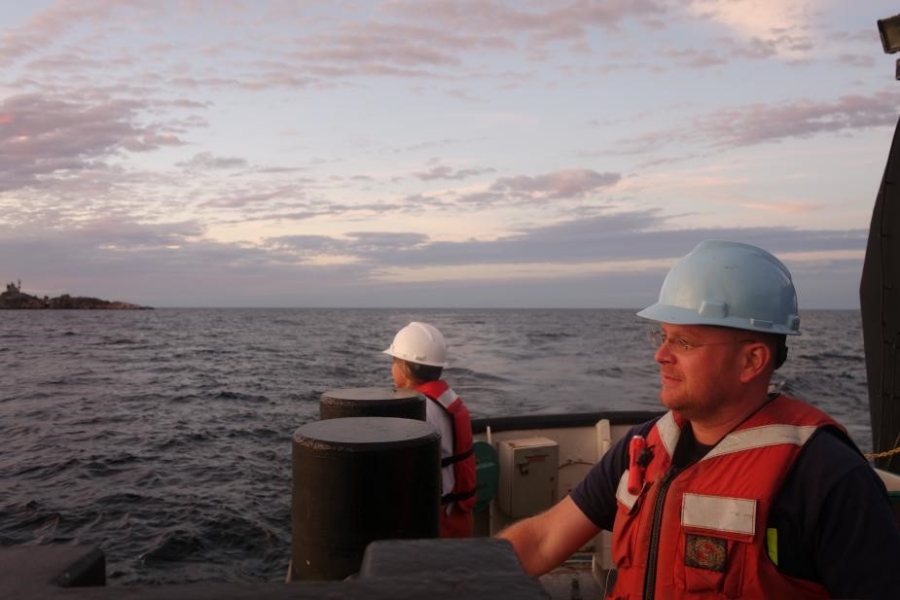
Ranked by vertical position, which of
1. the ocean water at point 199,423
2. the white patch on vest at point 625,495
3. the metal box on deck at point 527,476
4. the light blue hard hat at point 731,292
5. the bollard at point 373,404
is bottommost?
the ocean water at point 199,423

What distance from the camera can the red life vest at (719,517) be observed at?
2295 mm

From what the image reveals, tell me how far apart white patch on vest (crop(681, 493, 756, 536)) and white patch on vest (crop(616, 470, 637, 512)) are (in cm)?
24

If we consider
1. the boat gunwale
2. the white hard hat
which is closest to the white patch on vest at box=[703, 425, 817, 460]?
the white hard hat

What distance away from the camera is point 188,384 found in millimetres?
33281

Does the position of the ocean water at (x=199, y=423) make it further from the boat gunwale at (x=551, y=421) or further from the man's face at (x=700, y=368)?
the boat gunwale at (x=551, y=421)

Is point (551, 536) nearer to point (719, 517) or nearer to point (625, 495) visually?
Answer: point (625, 495)

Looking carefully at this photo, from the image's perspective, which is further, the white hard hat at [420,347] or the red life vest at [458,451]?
the white hard hat at [420,347]

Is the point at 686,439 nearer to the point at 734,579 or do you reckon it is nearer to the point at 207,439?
the point at 734,579

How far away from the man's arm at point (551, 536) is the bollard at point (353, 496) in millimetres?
519

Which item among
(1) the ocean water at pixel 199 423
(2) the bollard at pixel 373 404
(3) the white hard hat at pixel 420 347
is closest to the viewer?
(2) the bollard at pixel 373 404

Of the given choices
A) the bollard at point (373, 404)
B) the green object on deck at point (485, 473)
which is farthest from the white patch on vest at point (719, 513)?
the green object on deck at point (485, 473)

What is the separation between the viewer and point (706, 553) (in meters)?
2.40

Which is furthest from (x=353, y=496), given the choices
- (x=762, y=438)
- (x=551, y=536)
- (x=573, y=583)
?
(x=573, y=583)

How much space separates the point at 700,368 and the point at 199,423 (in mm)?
22408
